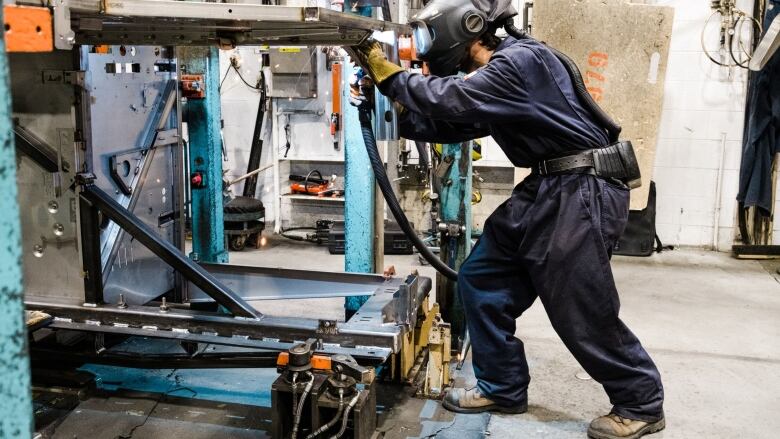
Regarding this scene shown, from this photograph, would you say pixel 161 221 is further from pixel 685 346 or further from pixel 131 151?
pixel 685 346

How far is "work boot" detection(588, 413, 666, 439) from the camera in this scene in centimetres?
299

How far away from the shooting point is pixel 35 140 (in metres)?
2.92

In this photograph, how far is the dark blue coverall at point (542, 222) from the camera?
2689mm

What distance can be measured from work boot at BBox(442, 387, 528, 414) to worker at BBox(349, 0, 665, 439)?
24 cm

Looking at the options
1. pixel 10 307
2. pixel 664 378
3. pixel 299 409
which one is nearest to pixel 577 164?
pixel 299 409

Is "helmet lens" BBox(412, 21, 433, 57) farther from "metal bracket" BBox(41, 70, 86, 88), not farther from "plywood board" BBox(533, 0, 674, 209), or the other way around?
"plywood board" BBox(533, 0, 674, 209)

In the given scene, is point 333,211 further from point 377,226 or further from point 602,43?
point 377,226

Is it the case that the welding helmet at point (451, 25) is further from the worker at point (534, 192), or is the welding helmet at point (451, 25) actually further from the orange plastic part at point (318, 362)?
the orange plastic part at point (318, 362)

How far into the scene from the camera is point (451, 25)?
2789 mm

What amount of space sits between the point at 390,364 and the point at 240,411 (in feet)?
2.37

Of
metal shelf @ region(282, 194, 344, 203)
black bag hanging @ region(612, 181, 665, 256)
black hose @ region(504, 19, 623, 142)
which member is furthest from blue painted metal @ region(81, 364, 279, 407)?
black bag hanging @ region(612, 181, 665, 256)

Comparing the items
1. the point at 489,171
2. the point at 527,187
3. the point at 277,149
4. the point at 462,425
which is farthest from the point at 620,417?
the point at 277,149

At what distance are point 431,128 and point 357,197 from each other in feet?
2.36

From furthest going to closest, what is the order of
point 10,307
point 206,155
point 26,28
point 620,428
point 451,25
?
point 206,155
point 620,428
point 451,25
point 26,28
point 10,307
